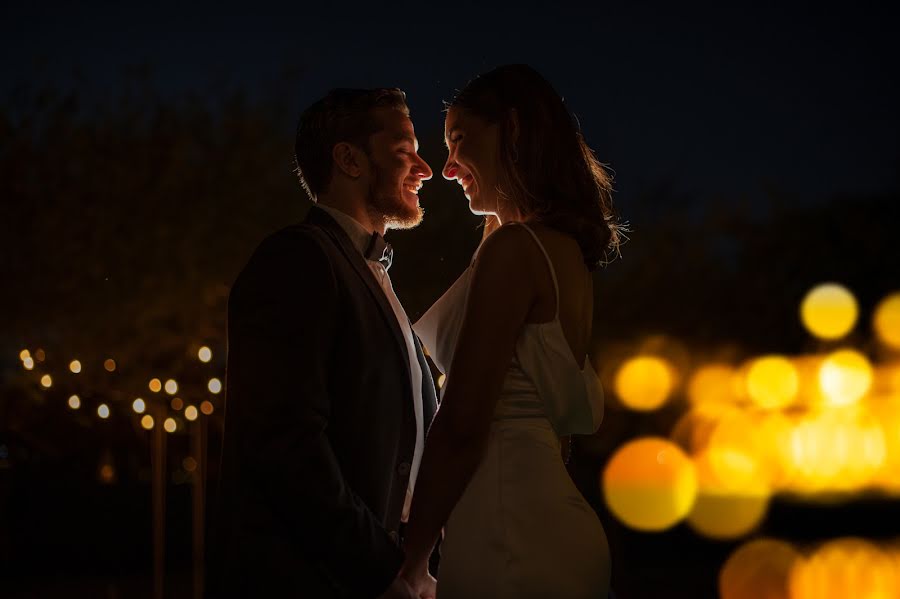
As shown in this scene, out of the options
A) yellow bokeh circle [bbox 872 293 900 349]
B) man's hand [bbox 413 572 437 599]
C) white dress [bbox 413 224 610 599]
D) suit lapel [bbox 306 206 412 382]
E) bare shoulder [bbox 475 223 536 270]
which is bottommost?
yellow bokeh circle [bbox 872 293 900 349]

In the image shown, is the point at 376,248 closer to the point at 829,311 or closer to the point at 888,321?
the point at 829,311

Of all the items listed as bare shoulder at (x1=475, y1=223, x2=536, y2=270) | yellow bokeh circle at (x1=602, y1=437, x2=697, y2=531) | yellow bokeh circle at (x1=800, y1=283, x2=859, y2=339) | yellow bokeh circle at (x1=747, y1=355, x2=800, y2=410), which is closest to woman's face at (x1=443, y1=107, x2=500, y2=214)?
bare shoulder at (x1=475, y1=223, x2=536, y2=270)

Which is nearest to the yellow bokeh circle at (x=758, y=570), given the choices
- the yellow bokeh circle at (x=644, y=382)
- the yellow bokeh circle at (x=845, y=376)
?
the yellow bokeh circle at (x=644, y=382)

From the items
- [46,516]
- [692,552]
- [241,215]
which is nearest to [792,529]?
[692,552]

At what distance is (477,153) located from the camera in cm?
279

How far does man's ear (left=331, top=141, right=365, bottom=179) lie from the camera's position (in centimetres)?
319

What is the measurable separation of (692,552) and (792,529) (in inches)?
92.4

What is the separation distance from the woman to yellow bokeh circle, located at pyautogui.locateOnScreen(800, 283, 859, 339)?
21374 mm

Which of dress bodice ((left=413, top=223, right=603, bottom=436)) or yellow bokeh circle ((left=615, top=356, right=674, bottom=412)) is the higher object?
dress bodice ((left=413, top=223, right=603, bottom=436))

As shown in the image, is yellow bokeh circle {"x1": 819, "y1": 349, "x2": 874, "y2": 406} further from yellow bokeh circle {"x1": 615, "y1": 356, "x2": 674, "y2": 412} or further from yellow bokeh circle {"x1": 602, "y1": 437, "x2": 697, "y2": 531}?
yellow bokeh circle {"x1": 615, "y1": 356, "x2": 674, "y2": 412}

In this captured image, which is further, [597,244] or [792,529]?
A: [792,529]

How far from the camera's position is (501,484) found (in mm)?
2473

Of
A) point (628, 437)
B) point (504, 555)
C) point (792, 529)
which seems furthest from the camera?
point (628, 437)

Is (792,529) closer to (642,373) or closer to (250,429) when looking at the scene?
(642,373)
